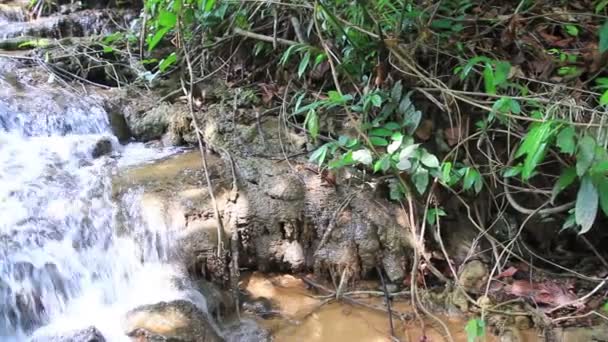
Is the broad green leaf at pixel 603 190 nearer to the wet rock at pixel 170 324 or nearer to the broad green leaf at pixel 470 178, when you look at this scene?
the broad green leaf at pixel 470 178

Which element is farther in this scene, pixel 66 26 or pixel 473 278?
pixel 66 26

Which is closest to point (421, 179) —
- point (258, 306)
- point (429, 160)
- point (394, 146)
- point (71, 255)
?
point (429, 160)

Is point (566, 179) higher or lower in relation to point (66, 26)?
lower

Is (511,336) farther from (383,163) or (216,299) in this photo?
(216,299)

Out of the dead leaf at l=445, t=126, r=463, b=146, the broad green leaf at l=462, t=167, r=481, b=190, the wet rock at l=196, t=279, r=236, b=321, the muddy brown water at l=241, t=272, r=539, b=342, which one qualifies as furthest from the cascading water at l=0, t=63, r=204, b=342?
the dead leaf at l=445, t=126, r=463, b=146

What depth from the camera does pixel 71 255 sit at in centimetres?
263

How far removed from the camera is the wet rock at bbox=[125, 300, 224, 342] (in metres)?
2.21

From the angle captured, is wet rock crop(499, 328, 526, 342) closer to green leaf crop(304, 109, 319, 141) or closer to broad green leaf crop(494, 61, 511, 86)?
broad green leaf crop(494, 61, 511, 86)

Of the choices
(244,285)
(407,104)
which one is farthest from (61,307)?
(407,104)

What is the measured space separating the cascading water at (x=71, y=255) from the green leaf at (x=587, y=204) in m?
1.69

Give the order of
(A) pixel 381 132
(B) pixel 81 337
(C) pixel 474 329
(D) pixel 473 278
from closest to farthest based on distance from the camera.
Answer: (C) pixel 474 329
(B) pixel 81 337
(D) pixel 473 278
(A) pixel 381 132

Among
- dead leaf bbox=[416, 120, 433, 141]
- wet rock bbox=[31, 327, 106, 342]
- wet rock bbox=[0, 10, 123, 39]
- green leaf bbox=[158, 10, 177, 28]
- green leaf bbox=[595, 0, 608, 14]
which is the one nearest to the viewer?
Result: wet rock bbox=[31, 327, 106, 342]

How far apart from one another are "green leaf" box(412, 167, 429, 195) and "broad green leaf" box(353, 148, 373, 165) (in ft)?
0.76

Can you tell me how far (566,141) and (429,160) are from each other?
25.4 inches
